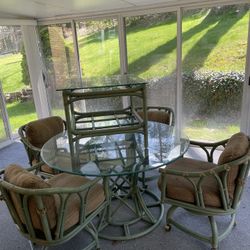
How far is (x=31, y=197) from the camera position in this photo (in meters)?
1.39

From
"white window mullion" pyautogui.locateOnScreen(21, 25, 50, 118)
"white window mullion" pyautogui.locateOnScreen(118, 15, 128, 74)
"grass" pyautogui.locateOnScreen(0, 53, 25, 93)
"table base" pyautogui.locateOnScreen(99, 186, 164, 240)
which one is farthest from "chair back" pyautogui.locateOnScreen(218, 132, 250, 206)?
"grass" pyautogui.locateOnScreen(0, 53, 25, 93)

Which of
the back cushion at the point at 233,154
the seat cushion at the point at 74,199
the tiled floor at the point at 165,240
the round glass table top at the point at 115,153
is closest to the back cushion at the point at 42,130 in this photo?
the round glass table top at the point at 115,153

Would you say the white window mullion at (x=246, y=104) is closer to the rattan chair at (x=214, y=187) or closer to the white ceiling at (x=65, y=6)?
the white ceiling at (x=65, y=6)

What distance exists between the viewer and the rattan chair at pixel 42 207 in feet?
4.51

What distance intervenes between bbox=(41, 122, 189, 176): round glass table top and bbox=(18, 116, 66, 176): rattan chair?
168 mm

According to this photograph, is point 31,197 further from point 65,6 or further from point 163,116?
point 65,6

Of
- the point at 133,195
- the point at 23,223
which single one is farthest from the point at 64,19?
the point at 23,223

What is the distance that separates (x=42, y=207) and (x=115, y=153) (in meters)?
0.76

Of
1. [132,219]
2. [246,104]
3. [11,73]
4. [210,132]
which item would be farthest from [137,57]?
[132,219]

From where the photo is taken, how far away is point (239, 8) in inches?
111

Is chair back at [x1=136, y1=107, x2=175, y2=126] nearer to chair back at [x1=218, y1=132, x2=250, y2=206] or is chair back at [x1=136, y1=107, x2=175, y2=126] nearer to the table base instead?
the table base

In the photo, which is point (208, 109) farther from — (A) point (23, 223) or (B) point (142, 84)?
(A) point (23, 223)

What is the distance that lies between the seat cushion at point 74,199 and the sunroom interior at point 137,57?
1.92ft

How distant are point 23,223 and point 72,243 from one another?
0.56 m
